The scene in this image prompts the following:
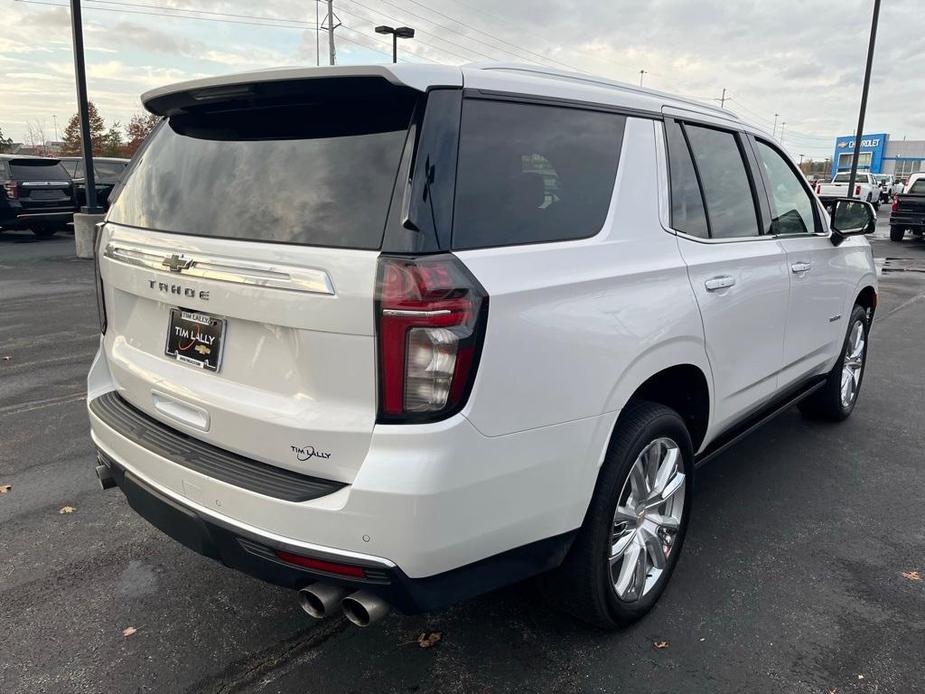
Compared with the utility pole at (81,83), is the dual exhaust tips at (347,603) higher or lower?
lower

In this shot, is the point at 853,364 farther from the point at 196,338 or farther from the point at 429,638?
the point at 196,338

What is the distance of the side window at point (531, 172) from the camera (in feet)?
6.77

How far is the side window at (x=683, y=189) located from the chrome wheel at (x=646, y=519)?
2.93 ft

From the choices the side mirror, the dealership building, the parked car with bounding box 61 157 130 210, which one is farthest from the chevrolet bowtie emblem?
the dealership building

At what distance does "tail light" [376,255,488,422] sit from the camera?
1886 millimetres

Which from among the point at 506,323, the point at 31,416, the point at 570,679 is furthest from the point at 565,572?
the point at 31,416

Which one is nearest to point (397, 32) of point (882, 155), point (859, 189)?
point (859, 189)

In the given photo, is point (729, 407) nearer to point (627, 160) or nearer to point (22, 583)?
point (627, 160)

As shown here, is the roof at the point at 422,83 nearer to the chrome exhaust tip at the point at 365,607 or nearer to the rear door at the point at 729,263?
the rear door at the point at 729,263

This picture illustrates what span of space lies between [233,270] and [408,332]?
0.61 metres

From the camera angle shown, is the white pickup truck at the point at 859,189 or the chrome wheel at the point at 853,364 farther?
the white pickup truck at the point at 859,189

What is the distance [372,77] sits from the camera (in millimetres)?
1969

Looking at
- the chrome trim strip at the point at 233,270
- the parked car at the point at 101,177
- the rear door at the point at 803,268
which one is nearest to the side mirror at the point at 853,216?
the rear door at the point at 803,268

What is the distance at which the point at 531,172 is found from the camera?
7.43 ft
